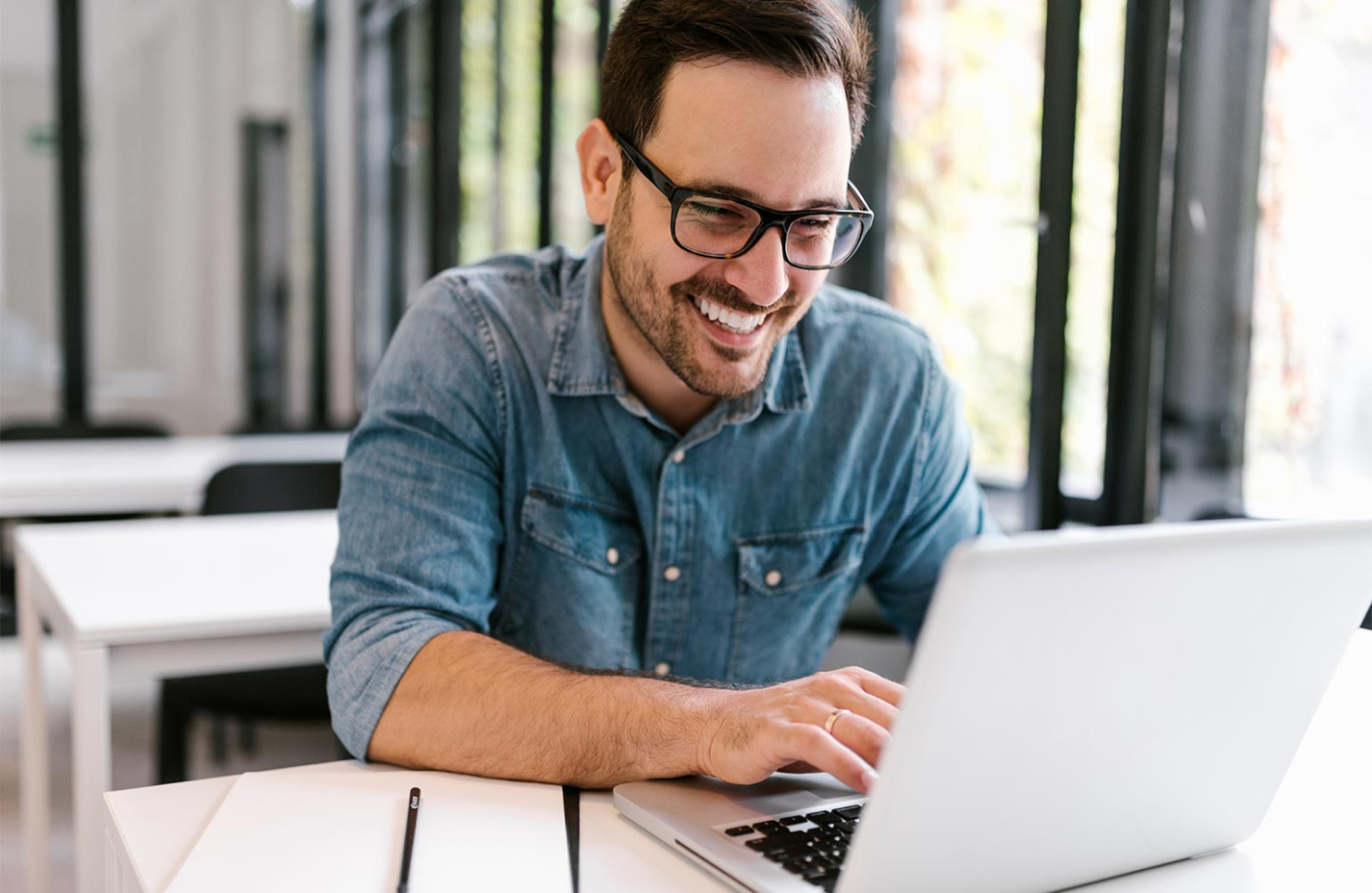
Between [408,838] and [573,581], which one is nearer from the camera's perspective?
[408,838]

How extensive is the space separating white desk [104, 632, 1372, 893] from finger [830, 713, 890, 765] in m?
0.14

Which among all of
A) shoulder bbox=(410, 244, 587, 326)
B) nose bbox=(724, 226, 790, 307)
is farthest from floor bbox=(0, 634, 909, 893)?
nose bbox=(724, 226, 790, 307)

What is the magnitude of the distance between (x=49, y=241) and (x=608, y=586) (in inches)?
184

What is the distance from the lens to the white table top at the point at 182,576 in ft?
5.27

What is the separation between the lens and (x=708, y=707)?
0.95 m

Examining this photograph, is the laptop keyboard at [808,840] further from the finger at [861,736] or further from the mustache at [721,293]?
the mustache at [721,293]

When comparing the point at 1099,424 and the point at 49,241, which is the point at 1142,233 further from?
the point at 49,241

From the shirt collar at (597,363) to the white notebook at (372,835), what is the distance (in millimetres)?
477

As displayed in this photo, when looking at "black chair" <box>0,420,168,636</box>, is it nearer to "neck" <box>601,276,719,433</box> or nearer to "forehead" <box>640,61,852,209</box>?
"neck" <box>601,276,719,433</box>

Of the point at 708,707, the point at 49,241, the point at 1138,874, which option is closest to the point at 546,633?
the point at 708,707

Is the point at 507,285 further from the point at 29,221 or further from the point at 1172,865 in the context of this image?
the point at 29,221

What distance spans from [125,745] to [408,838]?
2673 millimetres

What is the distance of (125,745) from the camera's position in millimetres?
3150

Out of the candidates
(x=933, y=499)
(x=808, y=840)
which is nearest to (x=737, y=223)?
(x=933, y=499)
